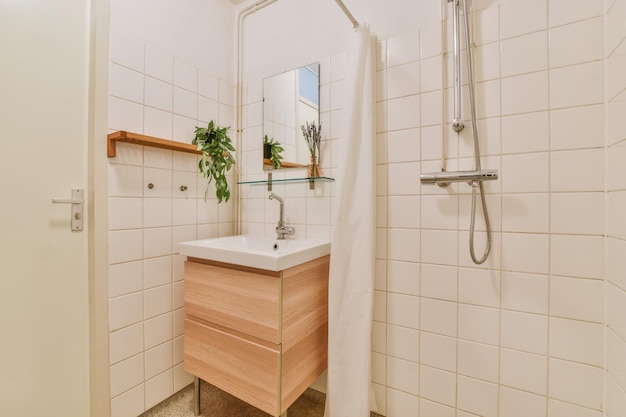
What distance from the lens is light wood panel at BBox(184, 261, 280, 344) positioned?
1052 mm

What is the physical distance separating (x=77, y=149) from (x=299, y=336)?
4.06 ft

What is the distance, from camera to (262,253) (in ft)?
3.48

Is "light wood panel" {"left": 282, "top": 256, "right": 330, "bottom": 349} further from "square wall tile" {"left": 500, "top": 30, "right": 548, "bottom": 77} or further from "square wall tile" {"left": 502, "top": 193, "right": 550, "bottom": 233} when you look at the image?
"square wall tile" {"left": 500, "top": 30, "right": 548, "bottom": 77}

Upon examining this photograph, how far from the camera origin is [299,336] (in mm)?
1149

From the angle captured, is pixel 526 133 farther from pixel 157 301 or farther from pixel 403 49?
pixel 157 301

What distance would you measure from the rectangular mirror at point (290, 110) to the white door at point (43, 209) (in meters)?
0.86

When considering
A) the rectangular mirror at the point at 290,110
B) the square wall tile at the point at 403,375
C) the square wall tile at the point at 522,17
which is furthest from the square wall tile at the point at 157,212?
the square wall tile at the point at 522,17

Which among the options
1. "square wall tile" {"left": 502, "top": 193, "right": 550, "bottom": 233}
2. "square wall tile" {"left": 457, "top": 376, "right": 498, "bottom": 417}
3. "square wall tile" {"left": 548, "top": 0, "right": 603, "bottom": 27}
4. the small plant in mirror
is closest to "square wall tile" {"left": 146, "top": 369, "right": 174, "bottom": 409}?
the small plant in mirror

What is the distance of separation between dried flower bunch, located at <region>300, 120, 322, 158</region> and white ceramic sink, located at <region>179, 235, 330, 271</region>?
1.60ft

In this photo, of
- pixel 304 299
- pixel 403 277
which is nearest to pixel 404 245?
pixel 403 277

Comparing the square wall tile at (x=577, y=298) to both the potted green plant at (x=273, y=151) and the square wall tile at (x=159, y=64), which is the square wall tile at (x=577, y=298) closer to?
the potted green plant at (x=273, y=151)

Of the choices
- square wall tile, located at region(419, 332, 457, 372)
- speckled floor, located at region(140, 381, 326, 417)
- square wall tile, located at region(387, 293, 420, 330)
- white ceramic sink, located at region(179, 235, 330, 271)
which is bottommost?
speckled floor, located at region(140, 381, 326, 417)

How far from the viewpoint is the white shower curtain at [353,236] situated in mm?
1182

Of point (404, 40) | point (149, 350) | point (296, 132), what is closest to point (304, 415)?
point (149, 350)
